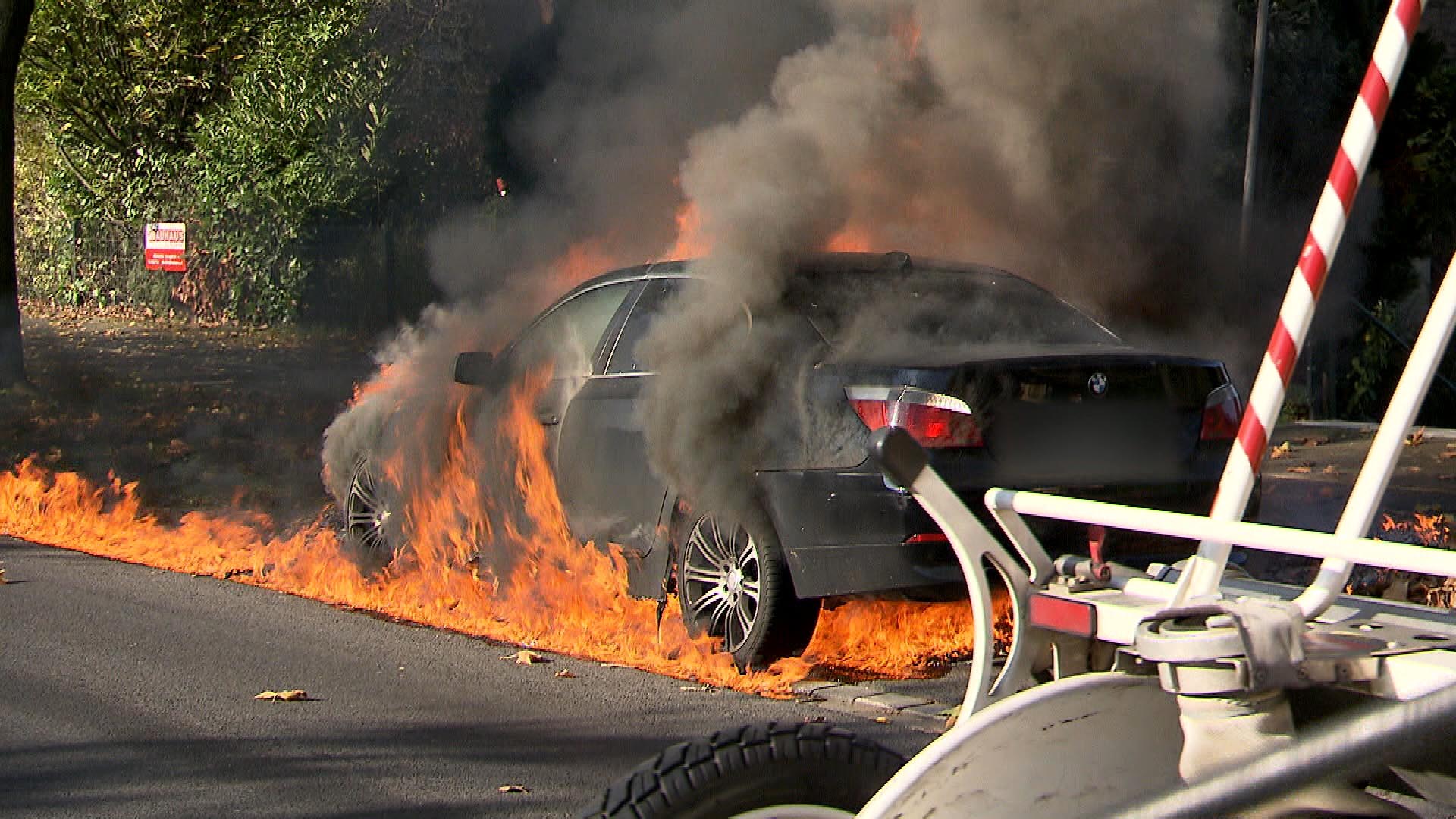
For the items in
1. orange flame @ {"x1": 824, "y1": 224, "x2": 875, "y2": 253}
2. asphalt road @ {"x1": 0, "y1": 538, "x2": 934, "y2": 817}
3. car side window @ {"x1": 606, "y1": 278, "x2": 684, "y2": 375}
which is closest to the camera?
asphalt road @ {"x1": 0, "y1": 538, "x2": 934, "y2": 817}

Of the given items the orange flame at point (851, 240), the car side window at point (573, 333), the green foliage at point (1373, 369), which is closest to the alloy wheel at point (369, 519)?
the car side window at point (573, 333)

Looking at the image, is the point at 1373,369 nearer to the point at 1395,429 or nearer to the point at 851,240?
the point at 851,240

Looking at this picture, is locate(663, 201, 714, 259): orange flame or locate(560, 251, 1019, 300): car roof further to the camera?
locate(663, 201, 714, 259): orange flame

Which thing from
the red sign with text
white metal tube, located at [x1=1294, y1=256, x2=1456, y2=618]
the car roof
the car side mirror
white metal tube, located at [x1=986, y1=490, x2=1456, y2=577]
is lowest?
white metal tube, located at [x1=986, y1=490, x2=1456, y2=577]

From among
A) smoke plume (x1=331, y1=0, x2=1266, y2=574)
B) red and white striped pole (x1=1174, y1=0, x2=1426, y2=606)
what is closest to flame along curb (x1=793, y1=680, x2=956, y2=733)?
smoke plume (x1=331, y1=0, x2=1266, y2=574)

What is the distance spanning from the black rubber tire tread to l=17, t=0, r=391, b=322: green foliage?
18581mm

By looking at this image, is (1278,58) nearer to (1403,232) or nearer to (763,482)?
(1403,232)

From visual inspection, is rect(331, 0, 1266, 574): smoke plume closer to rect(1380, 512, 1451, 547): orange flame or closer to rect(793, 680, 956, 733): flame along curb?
rect(793, 680, 956, 733): flame along curb

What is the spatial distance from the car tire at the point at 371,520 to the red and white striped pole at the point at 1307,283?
613cm

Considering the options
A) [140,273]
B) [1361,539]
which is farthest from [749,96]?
[140,273]

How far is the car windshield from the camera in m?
6.39

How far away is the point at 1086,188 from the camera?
9.92m

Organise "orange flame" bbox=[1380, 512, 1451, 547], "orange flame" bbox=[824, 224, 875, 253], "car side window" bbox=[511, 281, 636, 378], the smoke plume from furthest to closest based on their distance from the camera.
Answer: "orange flame" bbox=[1380, 512, 1451, 547] → "orange flame" bbox=[824, 224, 875, 253] → "car side window" bbox=[511, 281, 636, 378] → the smoke plume

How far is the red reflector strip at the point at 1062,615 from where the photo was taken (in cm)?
244
